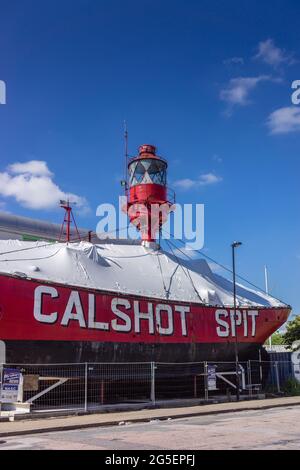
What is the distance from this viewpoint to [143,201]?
1081 inches

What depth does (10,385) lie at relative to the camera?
16.4 meters

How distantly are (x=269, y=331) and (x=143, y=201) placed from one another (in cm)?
877

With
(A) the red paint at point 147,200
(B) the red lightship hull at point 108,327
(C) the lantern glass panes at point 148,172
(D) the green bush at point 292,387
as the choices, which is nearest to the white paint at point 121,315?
(B) the red lightship hull at point 108,327

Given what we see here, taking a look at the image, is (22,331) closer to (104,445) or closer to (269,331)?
(104,445)

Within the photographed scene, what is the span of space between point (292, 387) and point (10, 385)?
15.9 metres

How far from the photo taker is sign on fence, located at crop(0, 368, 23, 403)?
1625cm

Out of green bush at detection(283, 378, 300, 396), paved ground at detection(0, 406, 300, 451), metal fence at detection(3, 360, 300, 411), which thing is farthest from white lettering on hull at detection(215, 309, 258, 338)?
paved ground at detection(0, 406, 300, 451)

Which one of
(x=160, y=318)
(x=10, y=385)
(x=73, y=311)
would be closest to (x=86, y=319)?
(x=73, y=311)

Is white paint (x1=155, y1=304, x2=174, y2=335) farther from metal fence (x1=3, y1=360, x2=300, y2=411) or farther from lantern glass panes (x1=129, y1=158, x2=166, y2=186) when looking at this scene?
lantern glass panes (x1=129, y1=158, x2=166, y2=186)

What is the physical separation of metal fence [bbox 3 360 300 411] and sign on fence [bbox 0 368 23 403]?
125cm

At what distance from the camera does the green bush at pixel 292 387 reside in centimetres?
2695

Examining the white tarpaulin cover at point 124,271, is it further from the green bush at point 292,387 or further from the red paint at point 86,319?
the green bush at point 292,387

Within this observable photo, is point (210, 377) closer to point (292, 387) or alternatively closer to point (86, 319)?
point (86, 319)
